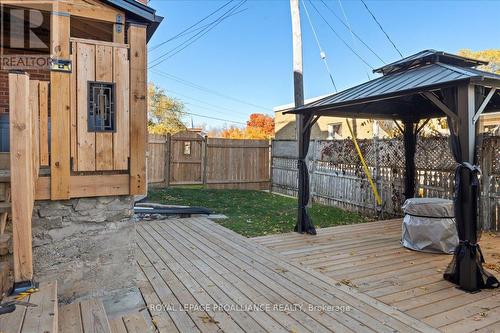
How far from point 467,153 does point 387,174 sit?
406cm

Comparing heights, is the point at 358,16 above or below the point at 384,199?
above

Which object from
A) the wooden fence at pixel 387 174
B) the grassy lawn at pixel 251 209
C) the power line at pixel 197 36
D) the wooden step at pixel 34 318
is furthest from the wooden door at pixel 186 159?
the wooden step at pixel 34 318

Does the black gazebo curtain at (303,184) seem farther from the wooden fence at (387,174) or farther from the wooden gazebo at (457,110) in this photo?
the wooden fence at (387,174)

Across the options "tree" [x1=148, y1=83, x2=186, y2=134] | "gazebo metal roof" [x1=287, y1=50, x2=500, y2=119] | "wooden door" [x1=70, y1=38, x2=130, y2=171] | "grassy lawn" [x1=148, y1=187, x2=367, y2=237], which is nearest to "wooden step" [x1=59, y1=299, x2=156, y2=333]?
"wooden door" [x1=70, y1=38, x2=130, y2=171]

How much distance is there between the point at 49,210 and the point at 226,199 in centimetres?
641

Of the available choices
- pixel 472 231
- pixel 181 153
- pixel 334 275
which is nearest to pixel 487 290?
pixel 472 231

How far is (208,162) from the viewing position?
11289 mm

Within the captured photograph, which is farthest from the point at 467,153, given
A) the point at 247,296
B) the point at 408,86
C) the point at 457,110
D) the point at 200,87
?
the point at 200,87

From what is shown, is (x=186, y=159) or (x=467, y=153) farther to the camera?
(x=186, y=159)

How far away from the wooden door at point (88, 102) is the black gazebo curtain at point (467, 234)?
3369 mm

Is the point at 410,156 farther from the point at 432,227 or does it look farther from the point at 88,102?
the point at 88,102

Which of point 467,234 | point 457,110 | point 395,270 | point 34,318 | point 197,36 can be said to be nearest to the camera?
point 34,318

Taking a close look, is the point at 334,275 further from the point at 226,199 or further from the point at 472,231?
the point at 226,199

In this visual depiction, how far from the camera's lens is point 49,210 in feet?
9.63
